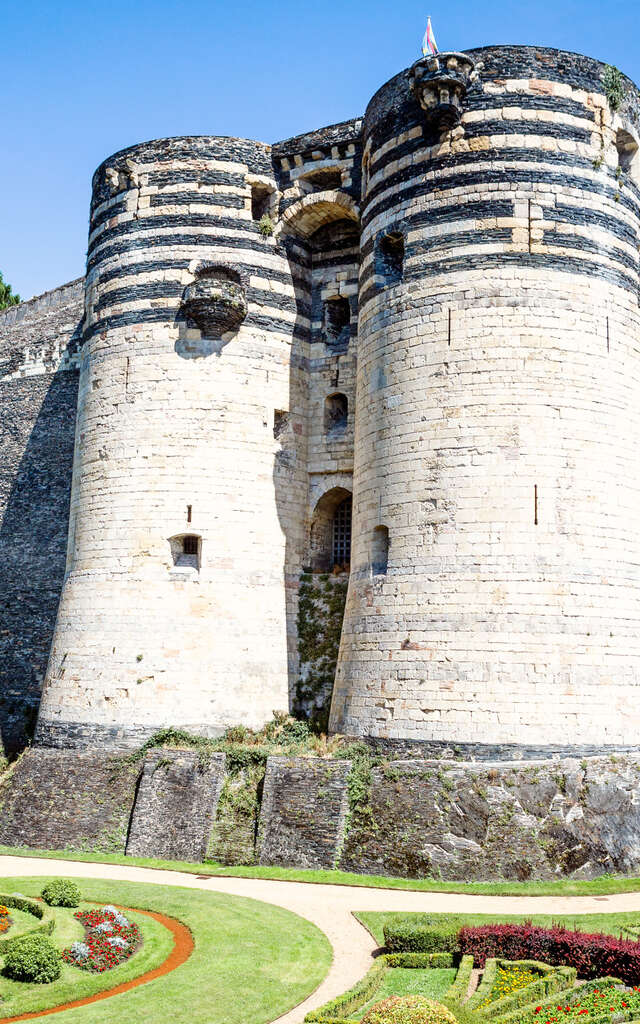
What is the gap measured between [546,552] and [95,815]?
1026 cm

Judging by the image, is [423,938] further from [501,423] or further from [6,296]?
[6,296]

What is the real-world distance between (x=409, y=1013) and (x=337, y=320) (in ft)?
59.1

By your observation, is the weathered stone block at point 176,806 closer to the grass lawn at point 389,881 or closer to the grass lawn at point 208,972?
the grass lawn at point 389,881

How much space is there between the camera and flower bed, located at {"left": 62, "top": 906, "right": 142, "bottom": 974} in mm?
11812

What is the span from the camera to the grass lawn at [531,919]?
12.6m

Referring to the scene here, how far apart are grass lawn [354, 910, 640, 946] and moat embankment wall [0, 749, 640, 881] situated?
2152 millimetres

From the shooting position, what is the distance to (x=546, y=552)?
17.5 metres

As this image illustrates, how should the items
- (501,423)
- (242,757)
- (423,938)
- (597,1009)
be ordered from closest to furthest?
1. (597,1009)
2. (423,938)
3. (501,423)
4. (242,757)

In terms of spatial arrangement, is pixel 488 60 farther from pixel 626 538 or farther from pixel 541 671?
pixel 541 671

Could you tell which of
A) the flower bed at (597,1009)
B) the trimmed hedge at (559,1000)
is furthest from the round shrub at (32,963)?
the flower bed at (597,1009)

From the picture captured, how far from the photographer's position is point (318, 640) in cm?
2219

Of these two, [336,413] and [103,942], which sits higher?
[336,413]

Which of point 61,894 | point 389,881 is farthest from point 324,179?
point 61,894

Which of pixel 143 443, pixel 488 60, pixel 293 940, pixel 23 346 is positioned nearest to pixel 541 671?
pixel 293 940
